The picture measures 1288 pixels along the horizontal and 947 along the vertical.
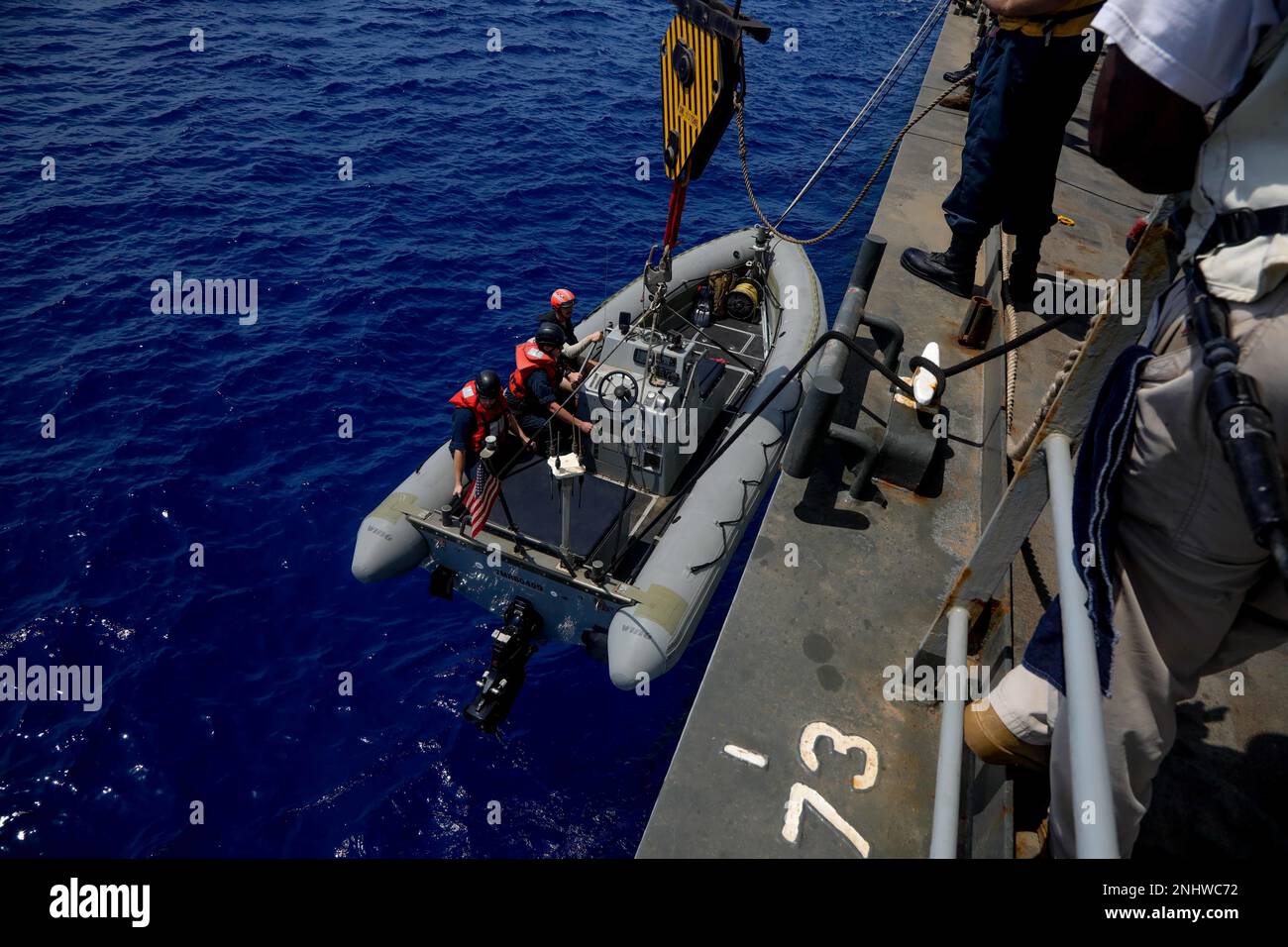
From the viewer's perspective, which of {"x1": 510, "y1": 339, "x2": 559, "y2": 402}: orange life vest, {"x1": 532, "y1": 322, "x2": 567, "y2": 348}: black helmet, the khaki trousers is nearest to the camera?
the khaki trousers

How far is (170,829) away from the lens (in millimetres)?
7238

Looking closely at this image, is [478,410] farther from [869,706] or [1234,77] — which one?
[1234,77]

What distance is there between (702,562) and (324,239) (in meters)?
13.7

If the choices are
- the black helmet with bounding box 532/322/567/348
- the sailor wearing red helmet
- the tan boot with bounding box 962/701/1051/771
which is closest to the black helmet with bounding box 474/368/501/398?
the black helmet with bounding box 532/322/567/348

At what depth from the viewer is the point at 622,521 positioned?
28.3 ft

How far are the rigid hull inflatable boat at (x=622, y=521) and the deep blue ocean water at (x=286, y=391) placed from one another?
4.70 ft

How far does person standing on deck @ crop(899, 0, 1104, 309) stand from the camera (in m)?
5.95

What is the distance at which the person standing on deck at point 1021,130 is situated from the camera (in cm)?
595

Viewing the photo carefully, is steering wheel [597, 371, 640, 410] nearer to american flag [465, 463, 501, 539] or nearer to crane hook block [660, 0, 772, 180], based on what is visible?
american flag [465, 463, 501, 539]

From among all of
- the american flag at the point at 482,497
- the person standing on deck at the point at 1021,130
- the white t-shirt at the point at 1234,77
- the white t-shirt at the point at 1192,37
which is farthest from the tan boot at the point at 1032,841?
the american flag at the point at 482,497

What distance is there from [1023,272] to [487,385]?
620cm

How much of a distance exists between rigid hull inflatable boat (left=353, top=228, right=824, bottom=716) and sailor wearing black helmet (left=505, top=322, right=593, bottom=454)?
0.42 metres

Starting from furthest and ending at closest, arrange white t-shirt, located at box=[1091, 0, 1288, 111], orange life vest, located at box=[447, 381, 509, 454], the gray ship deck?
orange life vest, located at box=[447, 381, 509, 454]
the gray ship deck
white t-shirt, located at box=[1091, 0, 1288, 111]

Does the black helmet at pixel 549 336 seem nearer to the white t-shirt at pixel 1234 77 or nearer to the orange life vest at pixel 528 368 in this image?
the orange life vest at pixel 528 368
